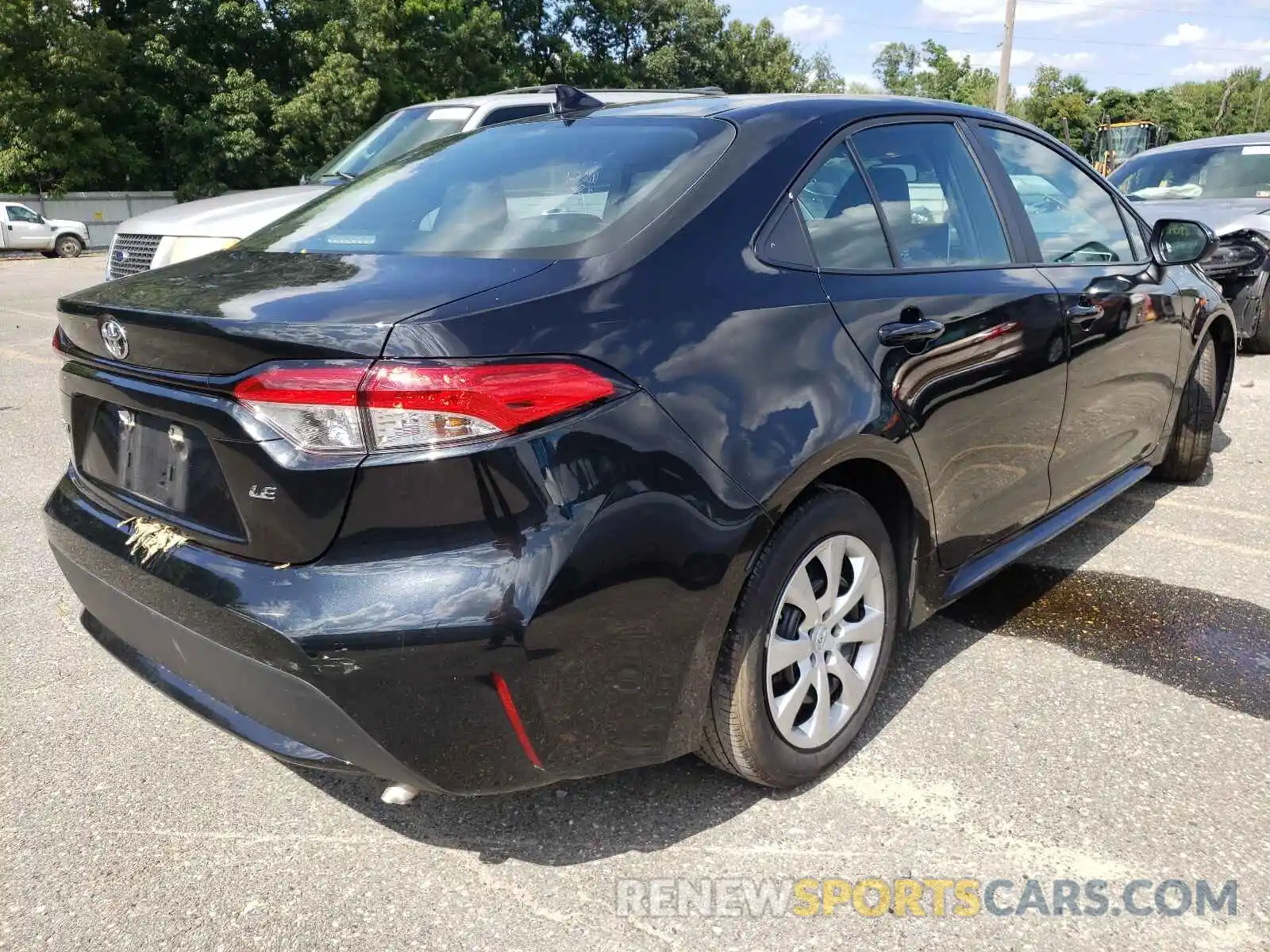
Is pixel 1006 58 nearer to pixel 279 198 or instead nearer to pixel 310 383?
pixel 279 198

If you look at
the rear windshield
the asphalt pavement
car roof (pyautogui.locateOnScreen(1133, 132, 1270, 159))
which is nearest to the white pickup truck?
car roof (pyautogui.locateOnScreen(1133, 132, 1270, 159))

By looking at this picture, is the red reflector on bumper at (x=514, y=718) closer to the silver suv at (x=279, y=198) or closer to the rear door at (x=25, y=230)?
the silver suv at (x=279, y=198)

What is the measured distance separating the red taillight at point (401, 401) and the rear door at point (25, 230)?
27605 millimetres

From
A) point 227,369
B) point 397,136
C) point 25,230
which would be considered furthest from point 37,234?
point 227,369

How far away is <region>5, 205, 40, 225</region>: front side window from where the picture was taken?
2478 cm

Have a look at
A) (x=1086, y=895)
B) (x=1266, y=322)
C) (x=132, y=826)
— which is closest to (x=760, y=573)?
(x=1086, y=895)

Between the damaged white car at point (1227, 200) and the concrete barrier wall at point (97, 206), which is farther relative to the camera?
the concrete barrier wall at point (97, 206)

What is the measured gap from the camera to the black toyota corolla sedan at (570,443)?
1854mm

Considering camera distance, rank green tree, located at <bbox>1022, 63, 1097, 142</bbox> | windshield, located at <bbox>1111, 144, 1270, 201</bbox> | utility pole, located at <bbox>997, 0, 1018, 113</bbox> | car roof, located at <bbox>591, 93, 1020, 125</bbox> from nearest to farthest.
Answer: car roof, located at <bbox>591, 93, 1020, 125</bbox>, windshield, located at <bbox>1111, 144, 1270, 201</bbox>, utility pole, located at <bbox>997, 0, 1018, 113</bbox>, green tree, located at <bbox>1022, 63, 1097, 142</bbox>

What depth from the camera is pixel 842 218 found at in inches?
103

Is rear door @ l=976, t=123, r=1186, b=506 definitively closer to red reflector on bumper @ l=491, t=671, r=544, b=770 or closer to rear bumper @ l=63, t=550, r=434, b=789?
red reflector on bumper @ l=491, t=671, r=544, b=770

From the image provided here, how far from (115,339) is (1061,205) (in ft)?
9.87

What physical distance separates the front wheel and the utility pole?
22494 millimetres

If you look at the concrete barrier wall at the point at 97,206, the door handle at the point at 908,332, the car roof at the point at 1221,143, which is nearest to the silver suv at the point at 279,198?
the door handle at the point at 908,332
